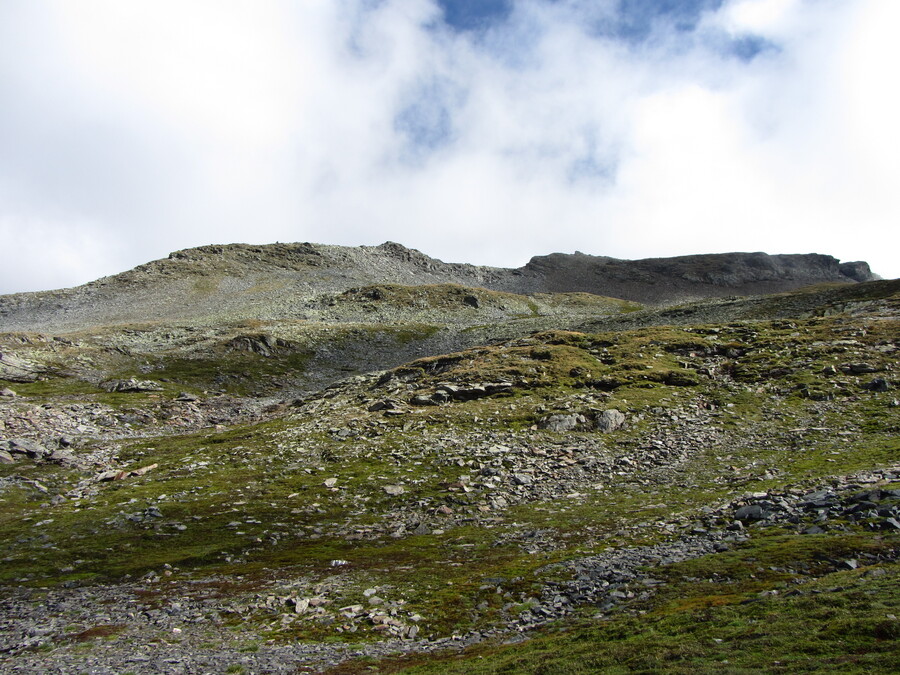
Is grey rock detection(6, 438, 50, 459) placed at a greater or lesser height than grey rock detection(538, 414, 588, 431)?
greater

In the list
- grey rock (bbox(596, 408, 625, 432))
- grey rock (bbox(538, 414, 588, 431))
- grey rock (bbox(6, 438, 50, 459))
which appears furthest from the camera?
grey rock (bbox(538, 414, 588, 431))

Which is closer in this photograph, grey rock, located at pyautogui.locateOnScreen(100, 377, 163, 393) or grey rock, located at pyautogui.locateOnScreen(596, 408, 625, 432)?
grey rock, located at pyautogui.locateOnScreen(596, 408, 625, 432)

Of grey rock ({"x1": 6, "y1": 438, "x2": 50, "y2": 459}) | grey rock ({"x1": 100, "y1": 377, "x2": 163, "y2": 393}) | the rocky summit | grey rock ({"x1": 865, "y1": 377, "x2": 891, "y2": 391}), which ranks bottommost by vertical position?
the rocky summit

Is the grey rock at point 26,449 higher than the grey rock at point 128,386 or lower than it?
lower

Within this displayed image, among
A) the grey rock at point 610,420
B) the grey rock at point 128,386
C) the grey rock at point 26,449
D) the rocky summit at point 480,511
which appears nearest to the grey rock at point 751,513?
the rocky summit at point 480,511

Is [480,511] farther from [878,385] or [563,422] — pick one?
[878,385]

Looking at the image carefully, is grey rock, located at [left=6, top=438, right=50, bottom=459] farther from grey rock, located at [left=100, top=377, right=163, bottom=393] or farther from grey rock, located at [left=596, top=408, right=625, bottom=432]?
grey rock, located at [left=596, top=408, right=625, bottom=432]

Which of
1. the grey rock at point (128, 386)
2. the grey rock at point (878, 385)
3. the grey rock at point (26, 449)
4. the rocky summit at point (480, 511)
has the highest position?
the grey rock at point (128, 386)

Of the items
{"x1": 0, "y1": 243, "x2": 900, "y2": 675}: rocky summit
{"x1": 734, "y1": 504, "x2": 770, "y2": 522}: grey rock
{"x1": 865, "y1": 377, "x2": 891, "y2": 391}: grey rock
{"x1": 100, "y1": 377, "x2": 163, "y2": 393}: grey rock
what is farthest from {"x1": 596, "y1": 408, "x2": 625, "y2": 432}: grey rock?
{"x1": 100, "y1": 377, "x2": 163, "y2": 393}: grey rock

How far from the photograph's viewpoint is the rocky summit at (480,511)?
15875 mm

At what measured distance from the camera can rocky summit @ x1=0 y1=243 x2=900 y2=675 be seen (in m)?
15.9

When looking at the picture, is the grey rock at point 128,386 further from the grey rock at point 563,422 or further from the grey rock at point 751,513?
the grey rock at point 751,513

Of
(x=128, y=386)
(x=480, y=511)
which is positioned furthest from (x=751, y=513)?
(x=128, y=386)

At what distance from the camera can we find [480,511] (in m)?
31.1
